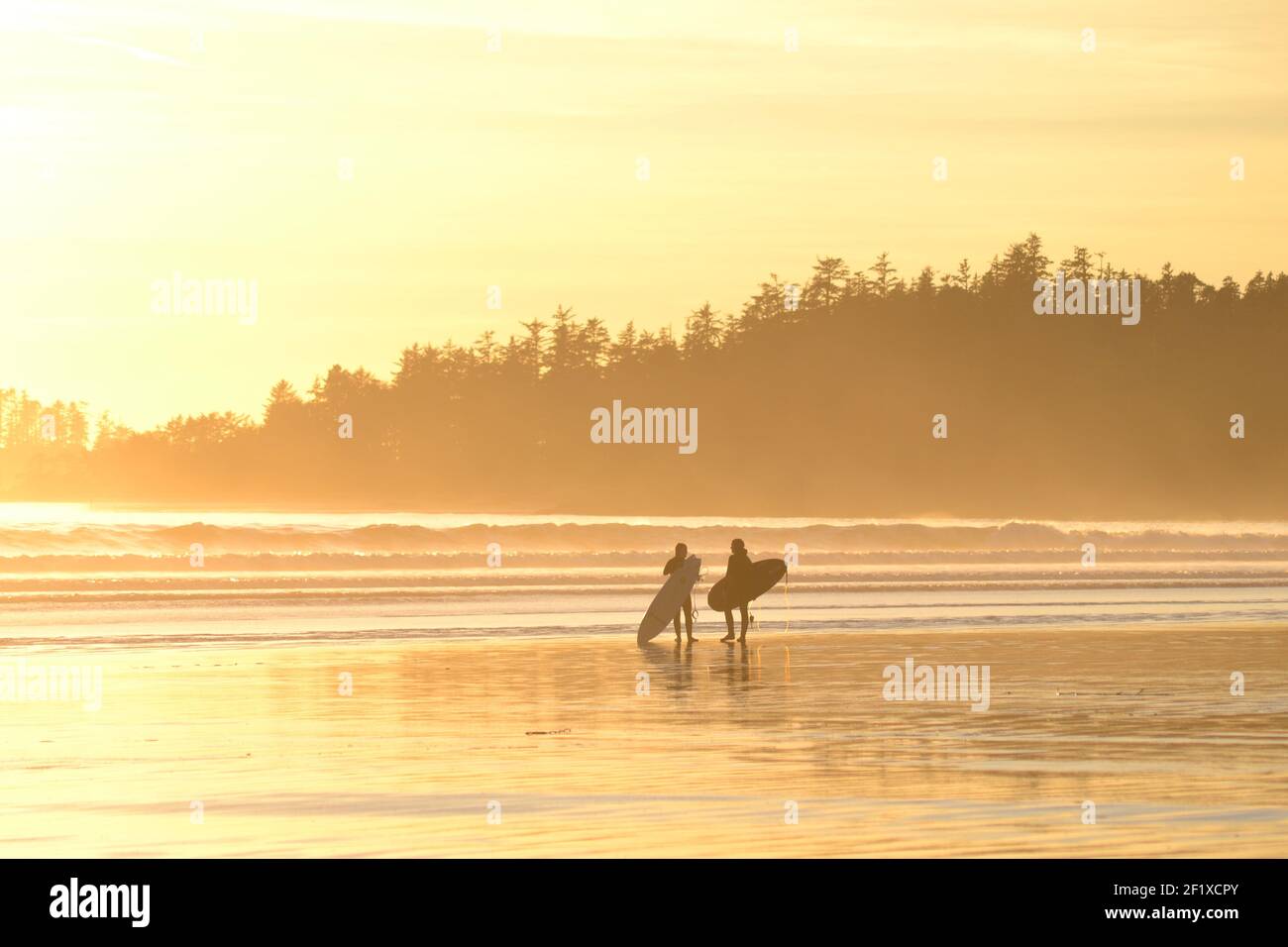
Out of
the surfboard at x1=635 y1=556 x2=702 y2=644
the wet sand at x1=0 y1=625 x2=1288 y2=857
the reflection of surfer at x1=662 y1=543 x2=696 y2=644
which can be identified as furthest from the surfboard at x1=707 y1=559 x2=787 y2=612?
the wet sand at x1=0 y1=625 x2=1288 y2=857

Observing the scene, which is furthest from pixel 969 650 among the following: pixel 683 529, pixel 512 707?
pixel 683 529

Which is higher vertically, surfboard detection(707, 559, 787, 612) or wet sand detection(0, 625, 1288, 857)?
surfboard detection(707, 559, 787, 612)

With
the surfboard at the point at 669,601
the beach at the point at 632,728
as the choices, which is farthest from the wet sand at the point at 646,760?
the surfboard at the point at 669,601

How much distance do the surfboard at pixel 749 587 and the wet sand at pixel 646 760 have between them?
3.88 metres

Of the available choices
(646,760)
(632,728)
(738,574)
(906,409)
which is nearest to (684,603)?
(738,574)

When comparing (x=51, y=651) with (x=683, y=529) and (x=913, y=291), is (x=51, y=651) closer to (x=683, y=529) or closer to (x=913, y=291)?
(x=683, y=529)

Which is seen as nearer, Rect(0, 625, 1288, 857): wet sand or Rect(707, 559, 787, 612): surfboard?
Rect(0, 625, 1288, 857): wet sand

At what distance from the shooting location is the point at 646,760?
13945mm

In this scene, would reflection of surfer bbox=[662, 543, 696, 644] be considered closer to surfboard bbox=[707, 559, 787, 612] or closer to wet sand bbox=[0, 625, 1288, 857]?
surfboard bbox=[707, 559, 787, 612]

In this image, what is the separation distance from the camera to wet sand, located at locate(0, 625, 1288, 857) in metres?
10.8

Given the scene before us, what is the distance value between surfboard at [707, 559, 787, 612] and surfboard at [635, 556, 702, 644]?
24.3 inches

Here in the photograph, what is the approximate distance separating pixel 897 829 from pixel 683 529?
65149 mm

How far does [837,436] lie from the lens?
557 feet

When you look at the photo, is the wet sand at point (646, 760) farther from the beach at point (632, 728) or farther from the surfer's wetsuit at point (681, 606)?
the surfer's wetsuit at point (681, 606)
